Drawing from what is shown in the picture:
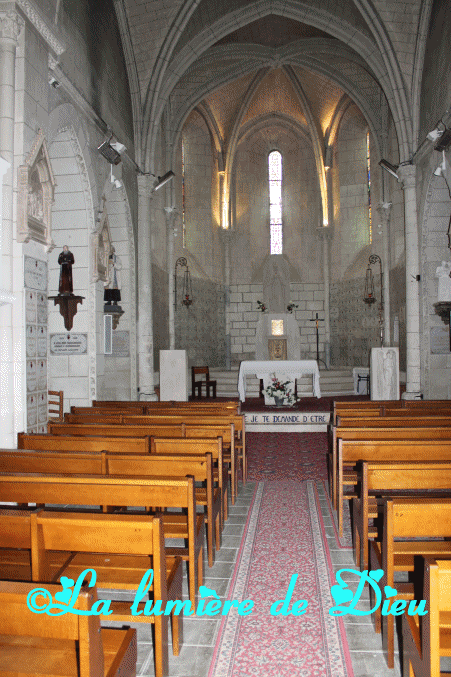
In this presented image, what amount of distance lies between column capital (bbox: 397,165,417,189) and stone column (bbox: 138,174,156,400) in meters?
6.14

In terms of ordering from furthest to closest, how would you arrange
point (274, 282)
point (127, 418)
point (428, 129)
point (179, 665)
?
point (274, 282), point (428, 129), point (127, 418), point (179, 665)

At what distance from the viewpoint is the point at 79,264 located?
9539 mm

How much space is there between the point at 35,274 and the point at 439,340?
30.8 feet

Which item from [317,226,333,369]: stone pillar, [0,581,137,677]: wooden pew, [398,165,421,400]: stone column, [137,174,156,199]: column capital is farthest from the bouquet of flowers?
[0,581,137,677]: wooden pew

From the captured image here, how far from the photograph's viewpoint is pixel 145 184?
1329 cm

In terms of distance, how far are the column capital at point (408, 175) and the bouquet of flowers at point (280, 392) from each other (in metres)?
5.70

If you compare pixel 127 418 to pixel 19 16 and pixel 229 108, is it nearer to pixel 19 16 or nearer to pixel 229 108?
pixel 19 16

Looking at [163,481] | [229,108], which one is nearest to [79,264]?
[163,481]

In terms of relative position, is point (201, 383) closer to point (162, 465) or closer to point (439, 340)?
point (439, 340)

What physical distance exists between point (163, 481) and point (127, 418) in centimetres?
326

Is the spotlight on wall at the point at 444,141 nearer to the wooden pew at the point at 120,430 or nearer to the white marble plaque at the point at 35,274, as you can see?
the white marble plaque at the point at 35,274

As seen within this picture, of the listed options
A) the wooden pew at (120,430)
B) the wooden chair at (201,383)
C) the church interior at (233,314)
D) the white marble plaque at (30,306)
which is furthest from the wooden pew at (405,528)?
the wooden chair at (201,383)

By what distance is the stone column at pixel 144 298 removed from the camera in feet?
42.8

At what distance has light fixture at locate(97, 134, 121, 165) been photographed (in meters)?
9.92
